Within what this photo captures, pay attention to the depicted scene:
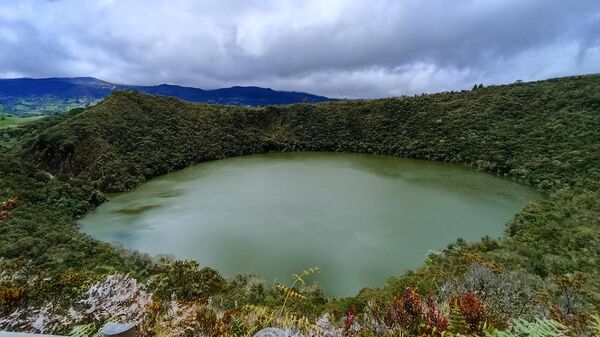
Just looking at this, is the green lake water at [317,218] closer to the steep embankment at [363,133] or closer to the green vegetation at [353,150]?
the green vegetation at [353,150]

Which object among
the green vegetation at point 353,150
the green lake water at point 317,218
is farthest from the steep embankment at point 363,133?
the green lake water at point 317,218

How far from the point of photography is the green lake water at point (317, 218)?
1577 centimetres

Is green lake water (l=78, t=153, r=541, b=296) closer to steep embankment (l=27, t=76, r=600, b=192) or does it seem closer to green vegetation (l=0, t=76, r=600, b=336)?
green vegetation (l=0, t=76, r=600, b=336)

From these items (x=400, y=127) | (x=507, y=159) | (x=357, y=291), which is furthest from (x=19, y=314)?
(x=400, y=127)

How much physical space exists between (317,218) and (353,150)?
28091 mm

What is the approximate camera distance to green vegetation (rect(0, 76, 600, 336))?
434 centimetres

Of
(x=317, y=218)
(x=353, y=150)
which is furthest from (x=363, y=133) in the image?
(x=317, y=218)

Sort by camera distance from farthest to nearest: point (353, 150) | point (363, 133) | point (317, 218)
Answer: point (363, 133), point (353, 150), point (317, 218)

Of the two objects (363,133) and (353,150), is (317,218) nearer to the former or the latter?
(353,150)

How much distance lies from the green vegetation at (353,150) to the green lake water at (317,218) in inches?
67.5

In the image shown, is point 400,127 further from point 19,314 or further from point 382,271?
point 19,314

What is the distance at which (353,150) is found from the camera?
48156mm

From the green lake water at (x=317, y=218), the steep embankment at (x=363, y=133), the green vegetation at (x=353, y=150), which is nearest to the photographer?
the green vegetation at (x=353, y=150)

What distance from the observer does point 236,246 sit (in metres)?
17.8
